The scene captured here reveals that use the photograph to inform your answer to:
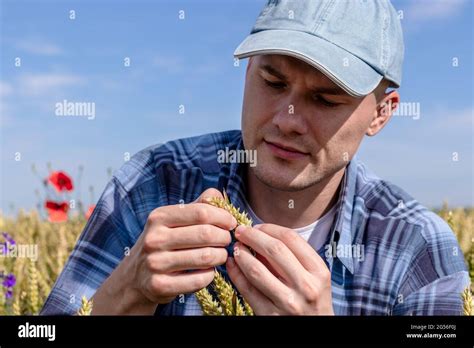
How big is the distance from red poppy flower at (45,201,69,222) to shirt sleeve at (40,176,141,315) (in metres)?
1.55

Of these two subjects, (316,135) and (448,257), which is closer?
(316,135)

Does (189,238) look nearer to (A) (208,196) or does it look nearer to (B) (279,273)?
(A) (208,196)

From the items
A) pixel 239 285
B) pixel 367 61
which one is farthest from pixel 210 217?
pixel 367 61

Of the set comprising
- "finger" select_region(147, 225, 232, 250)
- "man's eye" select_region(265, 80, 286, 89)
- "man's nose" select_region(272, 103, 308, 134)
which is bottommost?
"finger" select_region(147, 225, 232, 250)

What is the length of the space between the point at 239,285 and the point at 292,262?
126 millimetres

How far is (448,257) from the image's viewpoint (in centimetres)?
201

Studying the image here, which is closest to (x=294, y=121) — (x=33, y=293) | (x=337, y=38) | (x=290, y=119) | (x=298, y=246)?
(x=290, y=119)

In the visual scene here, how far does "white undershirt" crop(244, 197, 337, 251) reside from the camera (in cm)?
211

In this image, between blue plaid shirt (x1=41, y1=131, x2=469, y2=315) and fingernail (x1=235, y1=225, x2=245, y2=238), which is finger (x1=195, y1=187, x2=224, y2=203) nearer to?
fingernail (x1=235, y1=225, x2=245, y2=238)

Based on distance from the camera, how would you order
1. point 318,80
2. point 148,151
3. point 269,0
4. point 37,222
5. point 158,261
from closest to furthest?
point 158,261 → point 318,80 → point 269,0 → point 148,151 → point 37,222

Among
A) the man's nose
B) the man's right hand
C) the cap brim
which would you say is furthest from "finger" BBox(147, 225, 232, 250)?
the cap brim

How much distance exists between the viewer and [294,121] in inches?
69.7

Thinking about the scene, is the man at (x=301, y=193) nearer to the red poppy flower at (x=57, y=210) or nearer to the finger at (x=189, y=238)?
the finger at (x=189, y=238)
